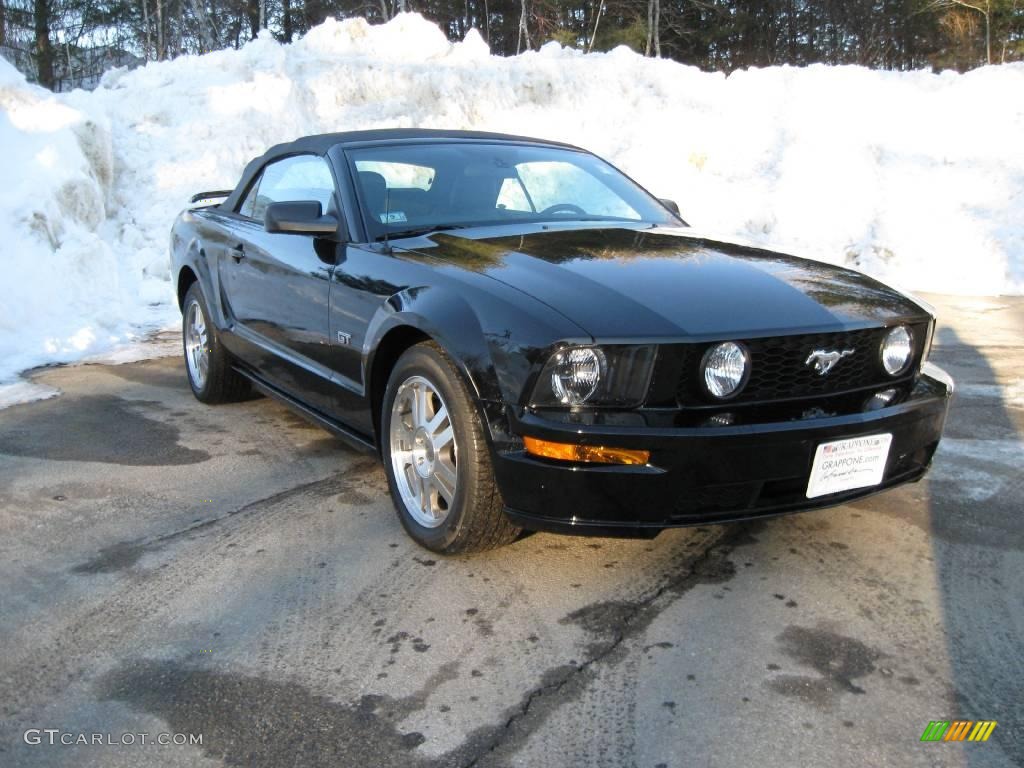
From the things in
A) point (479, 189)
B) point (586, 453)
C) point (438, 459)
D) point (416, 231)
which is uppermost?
point (479, 189)

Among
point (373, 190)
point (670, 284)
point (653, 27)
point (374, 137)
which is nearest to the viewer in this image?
point (670, 284)

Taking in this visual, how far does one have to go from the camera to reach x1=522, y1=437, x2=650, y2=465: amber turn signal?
2.75 metres

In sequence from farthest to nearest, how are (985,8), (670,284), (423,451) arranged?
1. (985,8)
2. (423,451)
3. (670,284)

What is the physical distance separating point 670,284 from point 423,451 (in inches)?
40.5

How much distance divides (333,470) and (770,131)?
12.1m

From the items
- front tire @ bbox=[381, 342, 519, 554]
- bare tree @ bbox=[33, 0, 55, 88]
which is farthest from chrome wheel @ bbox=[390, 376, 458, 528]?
bare tree @ bbox=[33, 0, 55, 88]

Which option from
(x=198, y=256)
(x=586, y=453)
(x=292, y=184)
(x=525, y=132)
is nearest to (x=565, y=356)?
(x=586, y=453)

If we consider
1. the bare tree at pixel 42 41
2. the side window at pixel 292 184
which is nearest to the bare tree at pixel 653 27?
the bare tree at pixel 42 41

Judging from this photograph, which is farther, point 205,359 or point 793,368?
point 205,359

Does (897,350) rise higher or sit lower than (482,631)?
higher

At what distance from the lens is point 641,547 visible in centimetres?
340

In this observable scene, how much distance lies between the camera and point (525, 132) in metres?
15.1

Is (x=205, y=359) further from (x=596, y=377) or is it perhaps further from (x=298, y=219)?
(x=596, y=377)

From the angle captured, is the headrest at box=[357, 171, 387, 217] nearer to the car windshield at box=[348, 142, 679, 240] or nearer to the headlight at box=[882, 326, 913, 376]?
the car windshield at box=[348, 142, 679, 240]
